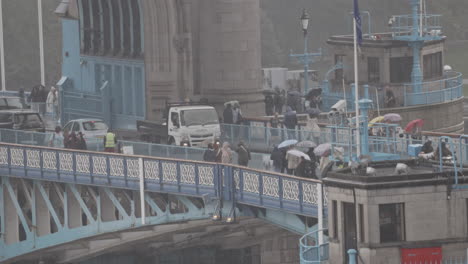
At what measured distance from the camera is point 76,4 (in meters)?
79.0

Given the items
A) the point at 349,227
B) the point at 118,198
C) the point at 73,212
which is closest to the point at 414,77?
the point at 118,198

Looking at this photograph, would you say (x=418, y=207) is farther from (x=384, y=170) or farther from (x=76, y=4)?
(x=76, y=4)

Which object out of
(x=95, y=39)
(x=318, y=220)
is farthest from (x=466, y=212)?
(x=95, y=39)

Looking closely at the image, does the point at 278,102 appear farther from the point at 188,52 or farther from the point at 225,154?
the point at 225,154

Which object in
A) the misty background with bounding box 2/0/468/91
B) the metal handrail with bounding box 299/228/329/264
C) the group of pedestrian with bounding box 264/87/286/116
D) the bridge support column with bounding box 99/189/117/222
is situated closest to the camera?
the metal handrail with bounding box 299/228/329/264

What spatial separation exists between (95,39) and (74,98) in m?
3.05

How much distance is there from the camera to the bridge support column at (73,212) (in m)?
60.8

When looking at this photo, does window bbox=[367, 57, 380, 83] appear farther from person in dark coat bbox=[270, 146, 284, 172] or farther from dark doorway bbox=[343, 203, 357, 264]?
dark doorway bbox=[343, 203, 357, 264]

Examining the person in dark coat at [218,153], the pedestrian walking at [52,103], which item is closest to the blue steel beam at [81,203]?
the person in dark coat at [218,153]

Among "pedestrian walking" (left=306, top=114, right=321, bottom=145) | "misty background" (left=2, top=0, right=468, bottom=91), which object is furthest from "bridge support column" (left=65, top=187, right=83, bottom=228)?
"misty background" (left=2, top=0, right=468, bottom=91)

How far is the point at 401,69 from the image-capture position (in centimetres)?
7144

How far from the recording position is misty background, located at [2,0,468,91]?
441 ft

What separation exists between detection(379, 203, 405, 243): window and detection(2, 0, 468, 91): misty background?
310ft

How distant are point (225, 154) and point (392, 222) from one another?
50.0 ft
